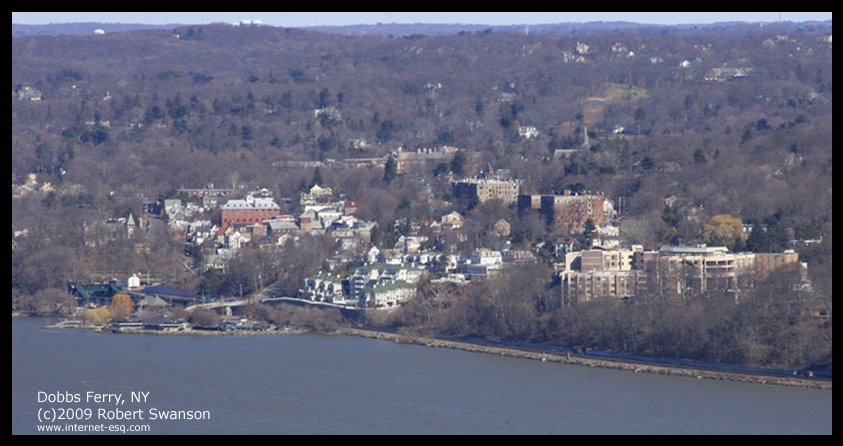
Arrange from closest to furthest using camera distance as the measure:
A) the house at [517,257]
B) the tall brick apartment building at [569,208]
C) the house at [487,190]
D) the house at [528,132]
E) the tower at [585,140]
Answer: the house at [517,257]
the tall brick apartment building at [569,208]
the house at [487,190]
the tower at [585,140]
the house at [528,132]

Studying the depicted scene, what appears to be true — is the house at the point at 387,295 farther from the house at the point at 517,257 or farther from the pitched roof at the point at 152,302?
the pitched roof at the point at 152,302

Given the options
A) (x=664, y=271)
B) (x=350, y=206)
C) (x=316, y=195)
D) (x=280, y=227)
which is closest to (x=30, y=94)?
(x=316, y=195)

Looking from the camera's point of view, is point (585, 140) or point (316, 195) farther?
point (585, 140)

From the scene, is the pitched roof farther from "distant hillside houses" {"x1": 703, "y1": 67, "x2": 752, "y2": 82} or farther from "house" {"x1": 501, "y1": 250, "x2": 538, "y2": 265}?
"distant hillside houses" {"x1": 703, "y1": 67, "x2": 752, "y2": 82}

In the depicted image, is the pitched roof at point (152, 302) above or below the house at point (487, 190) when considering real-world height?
below

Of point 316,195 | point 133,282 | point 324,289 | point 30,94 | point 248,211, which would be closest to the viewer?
point 324,289

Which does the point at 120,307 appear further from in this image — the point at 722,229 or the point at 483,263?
the point at 722,229

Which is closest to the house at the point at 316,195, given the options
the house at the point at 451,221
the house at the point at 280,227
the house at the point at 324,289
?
the house at the point at 280,227

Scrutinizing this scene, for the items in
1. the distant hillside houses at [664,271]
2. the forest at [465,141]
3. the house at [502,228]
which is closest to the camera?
the distant hillside houses at [664,271]
